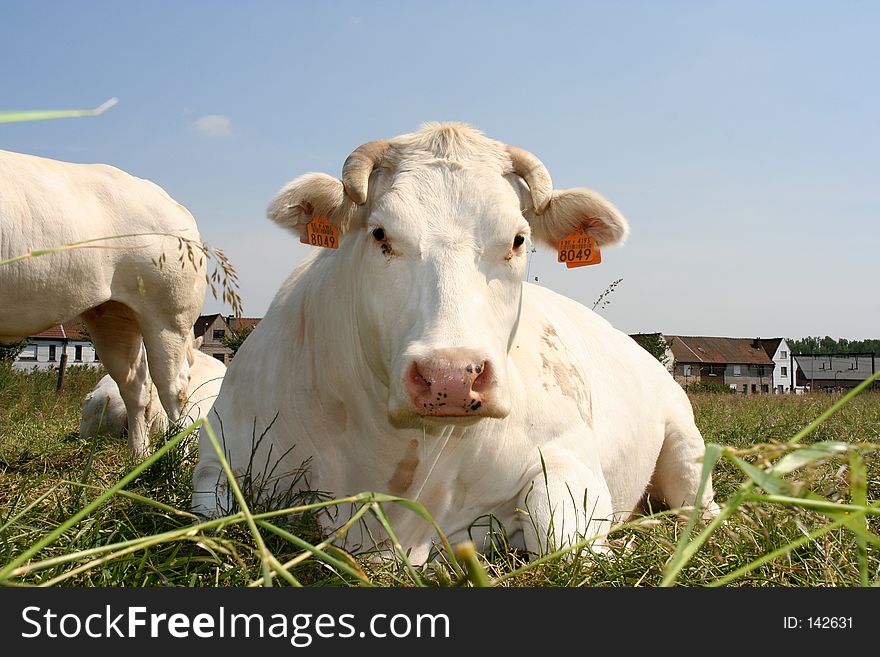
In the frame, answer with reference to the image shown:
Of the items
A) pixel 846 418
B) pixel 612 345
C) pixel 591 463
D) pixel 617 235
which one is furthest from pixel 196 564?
pixel 846 418

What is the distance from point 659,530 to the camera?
9.86 ft

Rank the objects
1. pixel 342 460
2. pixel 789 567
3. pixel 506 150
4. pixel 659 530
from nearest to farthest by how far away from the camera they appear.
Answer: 1. pixel 789 567
2. pixel 659 530
3. pixel 342 460
4. pixel 506 150

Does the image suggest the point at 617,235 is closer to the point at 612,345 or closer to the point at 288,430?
the point at 612,345

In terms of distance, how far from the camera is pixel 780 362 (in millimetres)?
102062

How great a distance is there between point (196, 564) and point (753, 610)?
163cm

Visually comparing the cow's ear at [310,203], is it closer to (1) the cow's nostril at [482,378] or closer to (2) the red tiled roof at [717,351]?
(1) the cow's nostril at [482,378]

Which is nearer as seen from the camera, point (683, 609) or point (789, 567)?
point (683, 609)

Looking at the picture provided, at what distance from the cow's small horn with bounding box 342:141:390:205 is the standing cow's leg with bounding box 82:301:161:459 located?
4635 mm

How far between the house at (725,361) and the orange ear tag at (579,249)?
86.6 metres

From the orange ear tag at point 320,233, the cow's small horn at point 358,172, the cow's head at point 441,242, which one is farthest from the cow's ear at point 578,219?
the orange ear tag at point 320,233

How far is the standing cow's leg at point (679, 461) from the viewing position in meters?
5.10

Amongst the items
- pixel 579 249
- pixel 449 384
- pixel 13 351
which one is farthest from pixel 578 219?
pixel 13 351

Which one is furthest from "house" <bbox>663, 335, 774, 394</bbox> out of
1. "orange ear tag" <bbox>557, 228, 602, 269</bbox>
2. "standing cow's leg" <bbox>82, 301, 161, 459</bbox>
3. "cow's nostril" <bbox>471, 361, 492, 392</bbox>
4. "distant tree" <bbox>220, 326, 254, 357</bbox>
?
"cow's nostril" <bbox>471, 361, 492, 392</bbox>

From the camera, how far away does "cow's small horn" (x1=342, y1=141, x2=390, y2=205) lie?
348 centimetres
